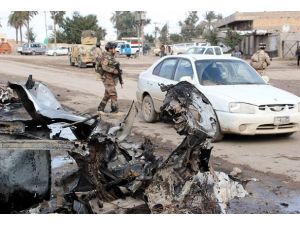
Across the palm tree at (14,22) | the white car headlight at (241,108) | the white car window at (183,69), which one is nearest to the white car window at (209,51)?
the white car window at (183,69)

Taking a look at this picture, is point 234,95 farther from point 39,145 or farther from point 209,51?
point 209,51

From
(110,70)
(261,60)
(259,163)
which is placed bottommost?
(259,163)

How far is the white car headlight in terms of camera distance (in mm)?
7504

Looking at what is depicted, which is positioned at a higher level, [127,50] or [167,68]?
[127,50]

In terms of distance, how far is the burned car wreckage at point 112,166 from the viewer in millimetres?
3523

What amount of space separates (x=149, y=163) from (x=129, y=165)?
0.17 m

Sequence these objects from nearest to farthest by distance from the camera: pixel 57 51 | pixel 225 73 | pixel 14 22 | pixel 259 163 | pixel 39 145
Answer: pixel 39 145 → pixel 259 163 → pixel 225 73 → pixel 57 51 → pixel 14 22

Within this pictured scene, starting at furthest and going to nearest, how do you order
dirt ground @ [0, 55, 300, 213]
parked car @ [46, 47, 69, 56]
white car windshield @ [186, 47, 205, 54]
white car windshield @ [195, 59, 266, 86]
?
1. parked car @ [46, 47, 69, 56]
2. white car windshield @ [186, 47, 205, 54]
3. white car windshield @ [195, 59, 266, 86]
4. dirt ground @ [0, 55, 300, 213]

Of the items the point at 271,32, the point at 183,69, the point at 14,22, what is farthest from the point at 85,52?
the point at 14,22

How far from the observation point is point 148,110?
32.0 ft

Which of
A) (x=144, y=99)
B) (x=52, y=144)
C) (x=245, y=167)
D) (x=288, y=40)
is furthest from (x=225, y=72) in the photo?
(x=288, y=40)

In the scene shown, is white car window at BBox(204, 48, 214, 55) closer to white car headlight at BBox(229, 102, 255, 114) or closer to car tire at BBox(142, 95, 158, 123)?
car tire at BBox(142, 95, 158, 123)

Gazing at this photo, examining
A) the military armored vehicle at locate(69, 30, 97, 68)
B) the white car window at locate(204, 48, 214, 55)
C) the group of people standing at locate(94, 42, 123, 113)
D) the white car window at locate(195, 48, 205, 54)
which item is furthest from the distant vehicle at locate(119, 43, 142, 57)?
the group of people standing at locate(94, 42, 123, 113)

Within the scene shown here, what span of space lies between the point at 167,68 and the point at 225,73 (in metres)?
1.37
